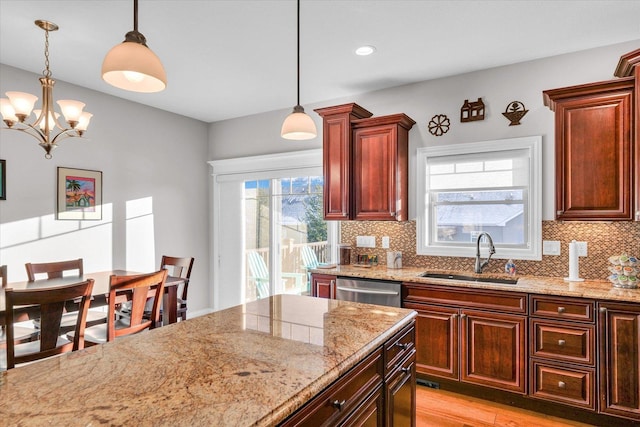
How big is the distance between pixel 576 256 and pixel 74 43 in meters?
4.38

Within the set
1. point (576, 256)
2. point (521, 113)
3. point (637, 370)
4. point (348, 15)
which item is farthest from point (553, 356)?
point (348, 15)

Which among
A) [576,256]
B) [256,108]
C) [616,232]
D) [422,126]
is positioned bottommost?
[576,256]

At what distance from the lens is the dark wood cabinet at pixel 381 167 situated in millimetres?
3686

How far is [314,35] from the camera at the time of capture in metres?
2.95

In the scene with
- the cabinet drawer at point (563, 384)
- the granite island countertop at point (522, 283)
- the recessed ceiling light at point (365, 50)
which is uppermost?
the recessed ceiling light at point (365, 50)

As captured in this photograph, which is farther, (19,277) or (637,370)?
(19,277)

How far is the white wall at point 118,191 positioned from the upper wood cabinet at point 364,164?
88.9 inches

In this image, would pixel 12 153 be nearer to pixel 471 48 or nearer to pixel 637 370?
pixel 471 48

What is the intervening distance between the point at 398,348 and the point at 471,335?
1528mm

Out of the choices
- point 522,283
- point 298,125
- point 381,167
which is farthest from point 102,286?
point 522,283

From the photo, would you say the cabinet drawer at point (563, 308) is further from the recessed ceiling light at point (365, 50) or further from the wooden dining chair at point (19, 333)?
the wooden dining chair at point (19, 333)

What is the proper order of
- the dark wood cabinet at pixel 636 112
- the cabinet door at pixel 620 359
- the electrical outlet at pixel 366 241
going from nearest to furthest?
1. the cabinet door at pixel 620 359
2. the dark wood cabinet at pixel 636 112
3. the electrical outlet at pixel 366 241

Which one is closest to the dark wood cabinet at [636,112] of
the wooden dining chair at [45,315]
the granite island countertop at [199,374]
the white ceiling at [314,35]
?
the white ceiling at [314,35]

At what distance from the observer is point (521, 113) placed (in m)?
3.40
